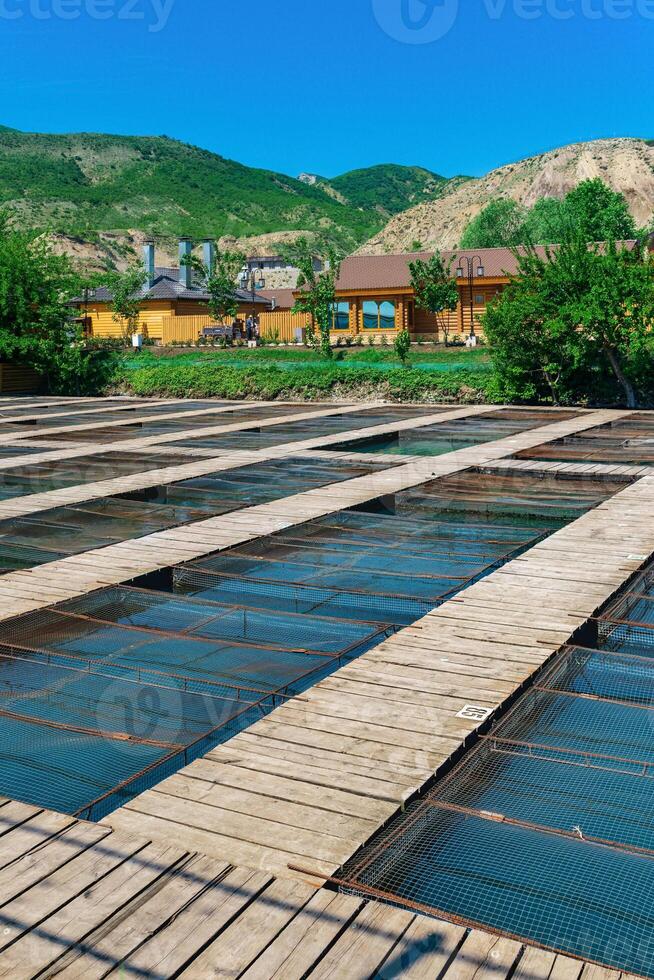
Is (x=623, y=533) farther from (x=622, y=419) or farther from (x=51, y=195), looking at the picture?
(x=51, y=195)

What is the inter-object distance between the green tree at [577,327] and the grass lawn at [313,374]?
2088 mm

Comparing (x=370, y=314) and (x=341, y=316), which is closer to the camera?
(x=370, y=314)

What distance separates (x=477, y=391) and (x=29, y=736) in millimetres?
25835

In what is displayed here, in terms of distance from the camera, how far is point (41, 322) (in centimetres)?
3809

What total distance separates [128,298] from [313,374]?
727 inches

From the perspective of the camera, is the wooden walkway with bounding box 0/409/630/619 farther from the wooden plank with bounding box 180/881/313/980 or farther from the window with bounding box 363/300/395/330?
the window with bounding box 363/300/395/330

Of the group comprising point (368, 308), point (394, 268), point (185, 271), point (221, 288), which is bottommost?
point (368, 308)

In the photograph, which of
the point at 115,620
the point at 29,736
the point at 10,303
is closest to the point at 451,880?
the point at 29,736

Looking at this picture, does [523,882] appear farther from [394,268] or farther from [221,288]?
[394,268]

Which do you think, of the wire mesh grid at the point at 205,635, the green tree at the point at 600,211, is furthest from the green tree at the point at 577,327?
the green tree at the point at 600,211

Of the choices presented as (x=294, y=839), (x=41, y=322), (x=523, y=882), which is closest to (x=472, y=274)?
(x=41, y=322)

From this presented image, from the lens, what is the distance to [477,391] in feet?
105

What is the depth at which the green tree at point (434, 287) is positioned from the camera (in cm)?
4278

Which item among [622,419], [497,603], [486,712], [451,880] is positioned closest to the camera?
[451,880]
